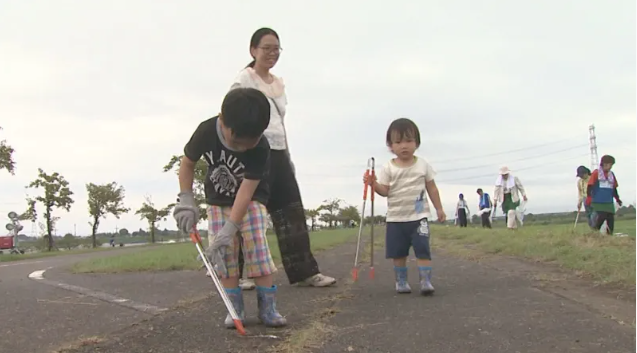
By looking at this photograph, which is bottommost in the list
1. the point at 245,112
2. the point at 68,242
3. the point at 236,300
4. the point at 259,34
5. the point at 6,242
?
the point at 68,242

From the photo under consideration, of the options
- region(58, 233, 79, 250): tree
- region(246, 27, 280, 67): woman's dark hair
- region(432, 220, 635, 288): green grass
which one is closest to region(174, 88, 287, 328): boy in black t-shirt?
region(246, 27, 280, 67): woman's dark hair

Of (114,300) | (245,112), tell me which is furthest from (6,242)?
(245,112)

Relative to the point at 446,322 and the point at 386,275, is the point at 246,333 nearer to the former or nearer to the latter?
the point at 446,322

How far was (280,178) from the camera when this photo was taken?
4.67 meters

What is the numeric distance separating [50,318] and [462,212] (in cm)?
1974

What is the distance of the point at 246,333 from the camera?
3.12m

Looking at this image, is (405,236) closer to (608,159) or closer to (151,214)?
(608,159)

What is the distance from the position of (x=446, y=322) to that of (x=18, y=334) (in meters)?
2.43

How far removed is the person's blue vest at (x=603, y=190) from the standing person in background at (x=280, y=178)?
6555 millimetres

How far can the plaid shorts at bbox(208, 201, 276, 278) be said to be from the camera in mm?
3412

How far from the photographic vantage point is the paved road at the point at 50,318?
301 cm

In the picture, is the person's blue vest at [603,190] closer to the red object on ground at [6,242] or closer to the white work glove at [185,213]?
the white work glove at [185,213]

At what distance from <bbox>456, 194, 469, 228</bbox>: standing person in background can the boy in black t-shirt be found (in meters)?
19.1

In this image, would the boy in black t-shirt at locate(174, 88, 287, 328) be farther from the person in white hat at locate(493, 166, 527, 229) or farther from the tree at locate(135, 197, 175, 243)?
the tree at locate(135, 197, 175, 243)
